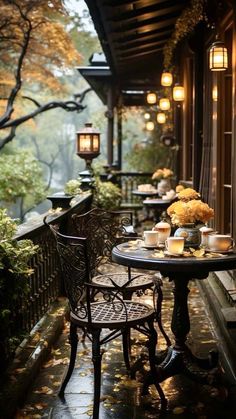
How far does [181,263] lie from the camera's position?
374cm

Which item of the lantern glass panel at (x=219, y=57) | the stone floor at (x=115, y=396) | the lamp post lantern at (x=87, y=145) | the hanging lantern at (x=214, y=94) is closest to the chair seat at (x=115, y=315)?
the stone floor at (x=115, y=396)

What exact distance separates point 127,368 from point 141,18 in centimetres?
588

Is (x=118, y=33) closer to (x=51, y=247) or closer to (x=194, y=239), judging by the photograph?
(x=51, y=247)

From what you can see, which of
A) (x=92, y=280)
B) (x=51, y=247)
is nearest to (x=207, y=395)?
(x=92, y=280)

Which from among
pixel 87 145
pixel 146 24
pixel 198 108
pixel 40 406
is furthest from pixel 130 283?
pixel 146 24

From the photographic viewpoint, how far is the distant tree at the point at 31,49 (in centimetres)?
1489

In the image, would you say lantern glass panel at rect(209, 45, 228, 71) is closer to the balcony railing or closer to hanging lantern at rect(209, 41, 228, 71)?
hanging lantern at rect(209, 41, 228, 71)

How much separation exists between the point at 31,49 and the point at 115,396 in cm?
1472

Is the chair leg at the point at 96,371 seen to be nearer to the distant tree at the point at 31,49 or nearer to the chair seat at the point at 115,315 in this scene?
the chair seat at the point at 115,315

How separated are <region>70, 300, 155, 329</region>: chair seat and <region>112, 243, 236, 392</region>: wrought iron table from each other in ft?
0.93


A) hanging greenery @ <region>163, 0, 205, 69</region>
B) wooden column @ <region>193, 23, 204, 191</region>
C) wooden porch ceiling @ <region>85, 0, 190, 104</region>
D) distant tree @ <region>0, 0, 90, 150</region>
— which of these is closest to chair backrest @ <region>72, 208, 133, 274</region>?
wooden porch ceiling @ <region>85, 0, 190, 104</region>

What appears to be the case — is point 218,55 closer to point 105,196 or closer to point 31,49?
point 105,196

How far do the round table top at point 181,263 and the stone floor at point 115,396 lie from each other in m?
0.79

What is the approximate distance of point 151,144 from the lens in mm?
18891
